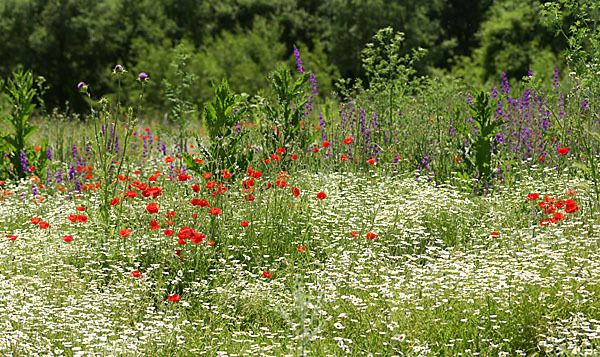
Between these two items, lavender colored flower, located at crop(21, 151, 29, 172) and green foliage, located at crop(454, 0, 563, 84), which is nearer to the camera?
lavender colored flower, located at crop(21, 151, 29, 172)

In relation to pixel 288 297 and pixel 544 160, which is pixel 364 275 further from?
pixel 544 160

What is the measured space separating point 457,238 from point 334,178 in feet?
6.31

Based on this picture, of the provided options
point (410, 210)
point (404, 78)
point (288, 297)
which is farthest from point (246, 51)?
point (288, 297)

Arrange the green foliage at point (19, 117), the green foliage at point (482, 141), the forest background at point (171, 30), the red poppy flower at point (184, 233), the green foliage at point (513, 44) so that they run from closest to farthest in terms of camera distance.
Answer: the red poppy flower at point (184, 233) → the green foliage at point (482, 141) → the green foliage at point (19, 117) → the green foliage at point (513, 44) → the forest background at point (171, 30)

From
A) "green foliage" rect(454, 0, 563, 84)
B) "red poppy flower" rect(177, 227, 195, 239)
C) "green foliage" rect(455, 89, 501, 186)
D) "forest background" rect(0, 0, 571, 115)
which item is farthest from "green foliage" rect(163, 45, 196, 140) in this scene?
"forest background" rect(0, 0, 571, 115)

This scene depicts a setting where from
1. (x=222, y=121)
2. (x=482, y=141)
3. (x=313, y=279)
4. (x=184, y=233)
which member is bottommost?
(x=313, y=279)

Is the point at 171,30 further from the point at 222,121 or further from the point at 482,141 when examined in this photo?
the point at 482,141

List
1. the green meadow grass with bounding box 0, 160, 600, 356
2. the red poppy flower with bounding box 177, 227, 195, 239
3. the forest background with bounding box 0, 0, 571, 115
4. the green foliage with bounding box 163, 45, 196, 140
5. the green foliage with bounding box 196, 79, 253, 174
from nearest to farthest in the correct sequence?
the green meadow grass with bounding box 0, 160, 600, 356, the red poppy flower with bounding box 177, 227, 195, 239, the green foliage with bounding box 196, 79, 253, 174, the green foliage with bounding box 163, 45, 196, 140, the forest background with bounding box 0, 0, 571, 115

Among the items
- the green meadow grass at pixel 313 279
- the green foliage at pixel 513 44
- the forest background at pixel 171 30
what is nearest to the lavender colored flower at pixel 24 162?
the green meadow grass at pixel 313 279

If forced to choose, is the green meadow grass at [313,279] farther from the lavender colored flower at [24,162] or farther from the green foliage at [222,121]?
the lavender colored flower at [24,162]

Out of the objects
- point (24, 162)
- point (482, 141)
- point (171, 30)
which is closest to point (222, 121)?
point (482, 141)

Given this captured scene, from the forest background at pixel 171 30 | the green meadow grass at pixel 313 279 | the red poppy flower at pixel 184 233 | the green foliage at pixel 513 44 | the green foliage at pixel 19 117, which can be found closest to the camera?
the green meadow grass at pixel 313 279

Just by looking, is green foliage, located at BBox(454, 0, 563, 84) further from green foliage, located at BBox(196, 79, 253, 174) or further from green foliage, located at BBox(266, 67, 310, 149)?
green foliage, located at BBox(196, 79, 253, 174)

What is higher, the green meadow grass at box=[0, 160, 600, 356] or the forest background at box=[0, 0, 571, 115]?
the forest background at box=[0, 0, 571, 115]
